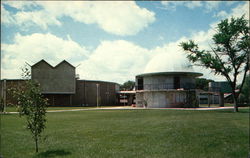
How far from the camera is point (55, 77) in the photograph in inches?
2180

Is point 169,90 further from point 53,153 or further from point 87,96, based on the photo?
point 53,153

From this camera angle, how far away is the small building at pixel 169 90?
144ft

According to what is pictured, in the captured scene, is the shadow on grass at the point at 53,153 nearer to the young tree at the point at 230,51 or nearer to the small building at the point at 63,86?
the young tree at the point at 230,51

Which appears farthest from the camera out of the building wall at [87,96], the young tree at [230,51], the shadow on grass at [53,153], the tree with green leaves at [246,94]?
the building wall at [87,96]

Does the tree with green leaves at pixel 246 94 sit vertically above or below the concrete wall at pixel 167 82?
below

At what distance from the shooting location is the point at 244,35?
31109mm

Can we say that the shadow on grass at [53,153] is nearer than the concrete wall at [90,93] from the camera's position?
Yes

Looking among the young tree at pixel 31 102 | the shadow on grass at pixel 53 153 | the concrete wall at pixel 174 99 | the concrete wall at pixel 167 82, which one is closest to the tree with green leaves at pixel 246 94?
the concrete wall at pixel 167 82

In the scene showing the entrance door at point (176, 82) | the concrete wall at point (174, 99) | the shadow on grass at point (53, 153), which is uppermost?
the entrance door at point (176, 82)

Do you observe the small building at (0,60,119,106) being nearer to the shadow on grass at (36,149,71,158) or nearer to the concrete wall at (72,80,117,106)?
the concrete wall at (72,80,117,106)

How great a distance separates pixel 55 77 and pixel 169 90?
Answer: 90.0 feet

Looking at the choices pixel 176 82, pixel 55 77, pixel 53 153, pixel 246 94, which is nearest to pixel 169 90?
pixel 176 82

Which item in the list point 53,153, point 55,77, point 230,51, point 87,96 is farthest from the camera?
point 87,96

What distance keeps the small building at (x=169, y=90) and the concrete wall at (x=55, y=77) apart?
62.6ft
